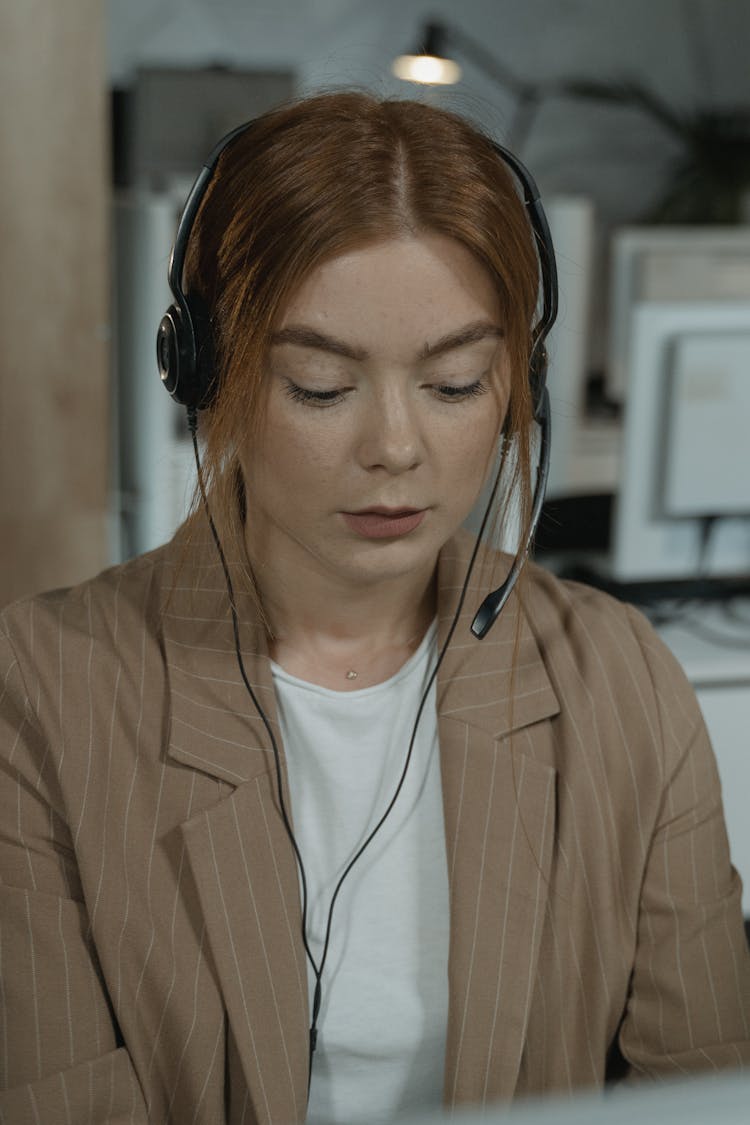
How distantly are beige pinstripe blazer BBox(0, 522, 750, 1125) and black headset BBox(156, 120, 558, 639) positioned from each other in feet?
0.44

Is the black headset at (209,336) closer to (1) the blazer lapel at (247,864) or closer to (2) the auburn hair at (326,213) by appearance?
(2) the auburn hair at (326,213)

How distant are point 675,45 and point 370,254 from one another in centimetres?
466

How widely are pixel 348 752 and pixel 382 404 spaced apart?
308 mm

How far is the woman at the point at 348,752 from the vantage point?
33.3 inches

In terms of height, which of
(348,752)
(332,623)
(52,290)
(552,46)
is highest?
(552,46)

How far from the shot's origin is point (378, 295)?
0.82m

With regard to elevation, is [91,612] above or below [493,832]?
above

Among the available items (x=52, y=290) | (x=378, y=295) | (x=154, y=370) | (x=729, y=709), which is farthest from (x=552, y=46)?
(x=378, y=295)

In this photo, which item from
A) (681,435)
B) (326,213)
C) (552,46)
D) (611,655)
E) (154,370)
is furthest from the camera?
(552,46)

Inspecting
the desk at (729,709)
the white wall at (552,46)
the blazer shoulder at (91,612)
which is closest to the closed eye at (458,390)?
the blazer shoulder at (91,612)

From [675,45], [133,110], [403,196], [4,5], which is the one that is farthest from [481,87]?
[403,196]

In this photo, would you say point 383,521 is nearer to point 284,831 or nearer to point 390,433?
point 390,433

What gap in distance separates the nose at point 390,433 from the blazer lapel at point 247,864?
0.22m

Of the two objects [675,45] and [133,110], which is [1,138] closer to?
[133,110]
